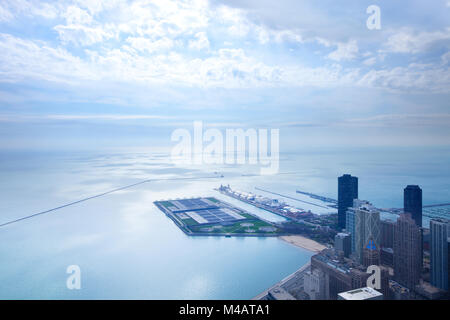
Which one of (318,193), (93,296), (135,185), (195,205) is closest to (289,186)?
(318,193)

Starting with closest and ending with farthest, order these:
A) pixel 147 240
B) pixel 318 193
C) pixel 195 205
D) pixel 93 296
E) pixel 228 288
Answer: pixel 93 296 → pixel 228 288 → pixel 147 240 → pixel 195 205 → pixel 318 193

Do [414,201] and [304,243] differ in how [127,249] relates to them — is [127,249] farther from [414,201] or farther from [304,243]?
[414,201]

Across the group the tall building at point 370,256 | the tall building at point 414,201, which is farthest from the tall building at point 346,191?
the tall building at point 370,256

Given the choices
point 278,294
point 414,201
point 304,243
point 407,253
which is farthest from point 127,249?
point 414,201

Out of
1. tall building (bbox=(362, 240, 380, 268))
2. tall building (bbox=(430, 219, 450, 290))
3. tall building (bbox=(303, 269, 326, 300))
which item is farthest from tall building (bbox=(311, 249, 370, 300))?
tall building (bbox=(430, 219, 450, 290))
